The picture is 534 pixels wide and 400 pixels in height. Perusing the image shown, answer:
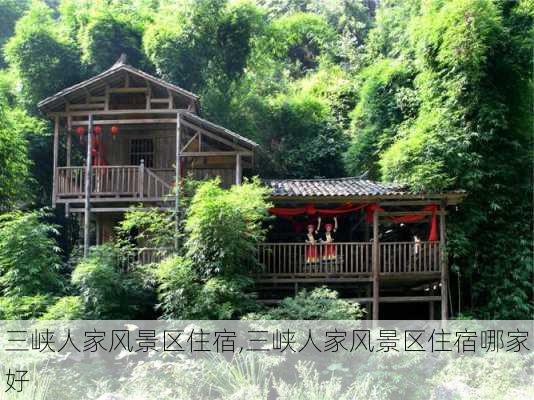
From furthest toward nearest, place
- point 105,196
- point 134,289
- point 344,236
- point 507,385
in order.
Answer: point 344,236 < point 105,196 < point 134,289 < point 507,385

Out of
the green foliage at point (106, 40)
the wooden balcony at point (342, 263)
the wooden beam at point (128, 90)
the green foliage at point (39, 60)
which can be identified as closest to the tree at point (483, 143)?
the wooden balcony at point (342, 263)

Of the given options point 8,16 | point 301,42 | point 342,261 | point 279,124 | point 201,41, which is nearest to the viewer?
point 342,261

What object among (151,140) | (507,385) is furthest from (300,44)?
(507,385)

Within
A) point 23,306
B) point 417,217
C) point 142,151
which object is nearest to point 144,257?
point 23,306

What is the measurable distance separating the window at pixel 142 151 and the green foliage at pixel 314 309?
21.8 feet

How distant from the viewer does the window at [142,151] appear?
16.3m

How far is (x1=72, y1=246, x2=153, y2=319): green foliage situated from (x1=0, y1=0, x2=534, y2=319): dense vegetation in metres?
0.03

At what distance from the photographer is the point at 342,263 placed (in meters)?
13.2

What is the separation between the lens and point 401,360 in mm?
11125

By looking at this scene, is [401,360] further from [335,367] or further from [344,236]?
[344,236]

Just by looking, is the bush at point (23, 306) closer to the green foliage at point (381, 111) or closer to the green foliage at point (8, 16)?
the green foliage at point (381, 111)

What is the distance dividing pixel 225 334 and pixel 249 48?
11.8 meters

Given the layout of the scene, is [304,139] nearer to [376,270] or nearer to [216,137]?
[216,137]

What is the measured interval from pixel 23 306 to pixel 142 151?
628 centimetres
